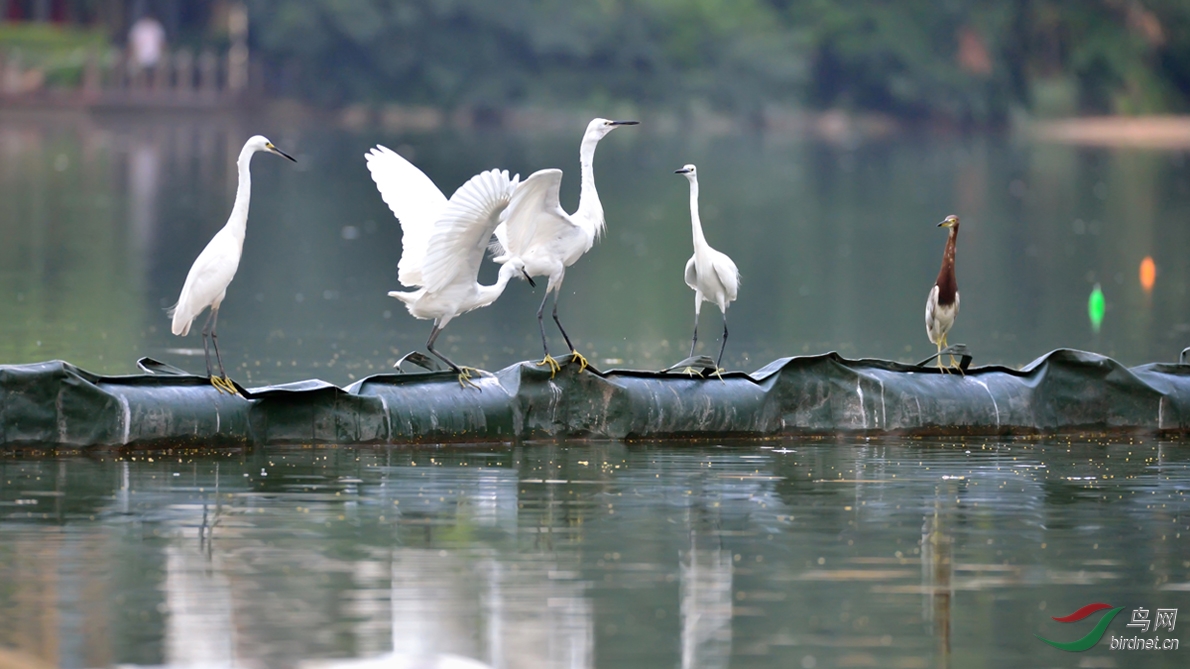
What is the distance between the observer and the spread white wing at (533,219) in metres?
11.5

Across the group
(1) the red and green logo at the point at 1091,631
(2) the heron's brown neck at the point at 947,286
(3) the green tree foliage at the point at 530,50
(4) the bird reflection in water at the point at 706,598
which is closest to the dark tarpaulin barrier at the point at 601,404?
(2) the heron's brown neck at the point at 947,286

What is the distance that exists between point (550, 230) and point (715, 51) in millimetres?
58761

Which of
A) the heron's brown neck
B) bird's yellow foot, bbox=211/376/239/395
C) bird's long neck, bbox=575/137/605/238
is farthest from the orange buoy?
bird's yellow foot, bbox=211/376/239/395

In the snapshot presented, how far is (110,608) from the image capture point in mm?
7848

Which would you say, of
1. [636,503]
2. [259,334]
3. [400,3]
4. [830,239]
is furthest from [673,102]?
[636,503]

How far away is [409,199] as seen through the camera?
40.0ft

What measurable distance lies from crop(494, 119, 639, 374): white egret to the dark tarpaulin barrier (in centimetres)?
36

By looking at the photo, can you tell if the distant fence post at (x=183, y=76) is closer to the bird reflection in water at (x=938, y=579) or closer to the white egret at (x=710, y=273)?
the white egret at (x=710, y=273)

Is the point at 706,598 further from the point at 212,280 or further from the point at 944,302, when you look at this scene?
the point at 944,302

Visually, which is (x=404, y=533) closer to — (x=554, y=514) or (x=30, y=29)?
(x=554, y=514)

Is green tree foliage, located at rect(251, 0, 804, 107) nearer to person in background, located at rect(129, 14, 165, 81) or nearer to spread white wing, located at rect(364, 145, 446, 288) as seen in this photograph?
person in background, located at rect(129, 14, 165, 81)

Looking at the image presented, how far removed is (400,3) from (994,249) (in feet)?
128

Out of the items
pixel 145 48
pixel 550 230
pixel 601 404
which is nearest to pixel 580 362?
Answer: pixel 601 404

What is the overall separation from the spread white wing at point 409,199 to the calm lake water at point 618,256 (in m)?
2.38
